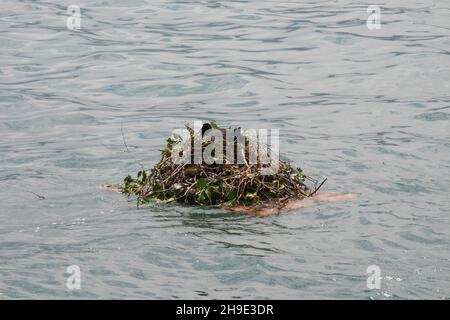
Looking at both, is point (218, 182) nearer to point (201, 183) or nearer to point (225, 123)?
point (201, 183)

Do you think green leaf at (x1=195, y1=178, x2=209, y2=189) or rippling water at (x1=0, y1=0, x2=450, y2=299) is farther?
green leaf at (x1=195, y1=178, x2=209, y2=189)

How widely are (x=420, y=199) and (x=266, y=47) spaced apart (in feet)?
30.0

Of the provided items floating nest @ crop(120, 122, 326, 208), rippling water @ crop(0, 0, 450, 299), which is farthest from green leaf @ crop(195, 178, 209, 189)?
rippling water @ crop(0, 0, 450, 299)

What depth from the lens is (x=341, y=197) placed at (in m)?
12.8

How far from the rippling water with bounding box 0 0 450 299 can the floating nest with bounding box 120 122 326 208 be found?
0.17 metres

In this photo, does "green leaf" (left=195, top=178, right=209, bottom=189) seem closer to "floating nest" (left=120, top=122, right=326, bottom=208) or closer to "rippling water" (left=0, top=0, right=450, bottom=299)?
"floating nest" (left=120, top=122, right=326, bottom=208)

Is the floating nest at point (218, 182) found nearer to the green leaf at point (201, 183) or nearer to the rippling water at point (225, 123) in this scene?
the green leaf at point (201, 183)

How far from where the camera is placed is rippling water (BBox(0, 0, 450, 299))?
35.2 ft

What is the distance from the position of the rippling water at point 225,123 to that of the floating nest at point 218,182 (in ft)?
0.55

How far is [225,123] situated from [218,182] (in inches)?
182

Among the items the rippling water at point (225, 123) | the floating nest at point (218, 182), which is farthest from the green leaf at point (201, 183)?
the rippling water at point (225, 123)
